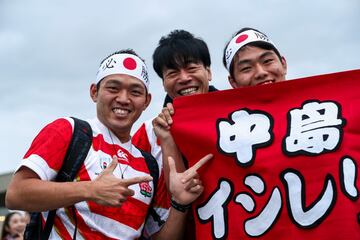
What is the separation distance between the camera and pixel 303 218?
2.75m

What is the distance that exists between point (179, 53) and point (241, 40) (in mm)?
512

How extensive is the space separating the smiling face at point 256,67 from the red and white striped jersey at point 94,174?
0.94 m

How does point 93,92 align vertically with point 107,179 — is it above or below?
above

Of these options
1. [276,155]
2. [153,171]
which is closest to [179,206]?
[153,171]

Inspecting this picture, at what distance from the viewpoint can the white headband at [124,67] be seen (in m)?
3.33

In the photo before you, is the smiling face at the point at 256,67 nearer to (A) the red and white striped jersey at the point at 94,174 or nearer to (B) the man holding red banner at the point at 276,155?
(B) the man holding red banner at the point at 276,155

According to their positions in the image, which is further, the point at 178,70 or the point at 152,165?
the point at 178,70

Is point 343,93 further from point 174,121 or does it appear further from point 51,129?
point 51,129

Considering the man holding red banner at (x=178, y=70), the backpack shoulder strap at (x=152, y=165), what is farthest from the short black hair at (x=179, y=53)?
the backpack shoulder strap at (x=152, y=165)

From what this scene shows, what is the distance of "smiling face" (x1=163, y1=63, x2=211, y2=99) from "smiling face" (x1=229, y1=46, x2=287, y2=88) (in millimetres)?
317

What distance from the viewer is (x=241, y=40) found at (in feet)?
11.5

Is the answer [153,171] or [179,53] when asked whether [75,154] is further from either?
[179,53]

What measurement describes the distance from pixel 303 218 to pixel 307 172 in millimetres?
258

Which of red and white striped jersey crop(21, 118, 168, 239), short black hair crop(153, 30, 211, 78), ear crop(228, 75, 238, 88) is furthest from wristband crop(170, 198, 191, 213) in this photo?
short black hair crop(153, 30, 211, 78)
